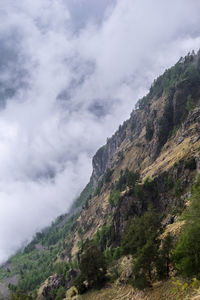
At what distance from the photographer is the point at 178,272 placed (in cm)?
3544

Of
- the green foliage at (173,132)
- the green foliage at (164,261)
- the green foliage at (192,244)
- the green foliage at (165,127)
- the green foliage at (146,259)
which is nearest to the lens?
the green foliage at (192,244)

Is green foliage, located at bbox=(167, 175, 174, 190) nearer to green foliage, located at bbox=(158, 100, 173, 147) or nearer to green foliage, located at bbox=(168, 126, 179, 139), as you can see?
green foliage, located at bbox=(168, 126, 179, 139)

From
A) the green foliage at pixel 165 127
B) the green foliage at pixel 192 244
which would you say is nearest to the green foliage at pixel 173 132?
the green foliage at pixel 165 127

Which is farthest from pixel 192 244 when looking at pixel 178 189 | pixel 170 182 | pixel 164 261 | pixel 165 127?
pixel 165 127

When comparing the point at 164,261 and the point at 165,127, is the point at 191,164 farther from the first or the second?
the point at 165,127

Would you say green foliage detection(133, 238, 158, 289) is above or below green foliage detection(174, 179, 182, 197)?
below

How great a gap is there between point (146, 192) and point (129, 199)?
9.68 m

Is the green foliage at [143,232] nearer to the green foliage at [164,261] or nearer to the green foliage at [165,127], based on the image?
the green foliage at [164,261]

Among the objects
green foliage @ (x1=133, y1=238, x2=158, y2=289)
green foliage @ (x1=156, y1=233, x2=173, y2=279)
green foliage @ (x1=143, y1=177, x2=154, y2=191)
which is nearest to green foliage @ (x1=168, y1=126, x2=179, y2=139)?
green foliage @ (x1=143, y1=177, x2=154, y2=191)

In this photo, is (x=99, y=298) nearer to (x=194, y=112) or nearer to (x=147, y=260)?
(x=147, y=260)

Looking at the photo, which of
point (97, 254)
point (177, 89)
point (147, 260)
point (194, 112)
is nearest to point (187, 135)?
point (194, 112)

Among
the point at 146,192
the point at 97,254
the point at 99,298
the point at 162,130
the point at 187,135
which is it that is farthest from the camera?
the point at 162,130

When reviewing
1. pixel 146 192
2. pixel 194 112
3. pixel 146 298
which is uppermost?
pixel 194 112

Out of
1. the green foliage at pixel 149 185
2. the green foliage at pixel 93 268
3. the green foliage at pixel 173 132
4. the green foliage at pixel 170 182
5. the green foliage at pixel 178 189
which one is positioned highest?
the green foliage at pixel 173 132
